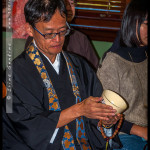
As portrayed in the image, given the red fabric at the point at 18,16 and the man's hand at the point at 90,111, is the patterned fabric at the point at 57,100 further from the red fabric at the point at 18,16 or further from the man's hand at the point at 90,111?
the red fabric at the point at 18,16

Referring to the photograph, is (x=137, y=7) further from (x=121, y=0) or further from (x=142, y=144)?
(x=121, y=0)

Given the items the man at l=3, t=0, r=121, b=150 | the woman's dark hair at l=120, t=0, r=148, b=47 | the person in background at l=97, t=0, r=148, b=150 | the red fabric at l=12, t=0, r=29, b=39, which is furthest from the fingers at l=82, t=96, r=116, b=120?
the red fabric at l=12, t=0, r=29, b=39

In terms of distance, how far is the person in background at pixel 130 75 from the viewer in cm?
143

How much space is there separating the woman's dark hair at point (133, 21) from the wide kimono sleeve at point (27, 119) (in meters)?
0.63

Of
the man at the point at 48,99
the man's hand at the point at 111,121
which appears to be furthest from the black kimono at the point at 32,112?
the man's hand at the point at 111,121

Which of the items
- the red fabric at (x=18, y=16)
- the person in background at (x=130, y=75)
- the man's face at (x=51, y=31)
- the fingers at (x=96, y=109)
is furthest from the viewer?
the red fabric at (x=18, y=16)

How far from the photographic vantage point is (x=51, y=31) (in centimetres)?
125

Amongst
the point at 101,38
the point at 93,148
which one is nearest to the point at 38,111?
the point at 93,148

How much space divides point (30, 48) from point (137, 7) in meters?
0.67

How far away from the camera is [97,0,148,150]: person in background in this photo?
143 centimetres

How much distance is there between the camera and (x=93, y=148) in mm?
1399

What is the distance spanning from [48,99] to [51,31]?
376 millimetres

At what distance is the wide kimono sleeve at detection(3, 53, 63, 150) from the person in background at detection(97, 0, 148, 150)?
1.48 ft

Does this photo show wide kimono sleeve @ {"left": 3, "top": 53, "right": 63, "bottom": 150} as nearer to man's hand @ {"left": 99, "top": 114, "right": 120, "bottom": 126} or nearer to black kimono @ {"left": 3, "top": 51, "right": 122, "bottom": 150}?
black kimono @ {"left": 3, "top": 51, "right": 122, "bottom": 150}
